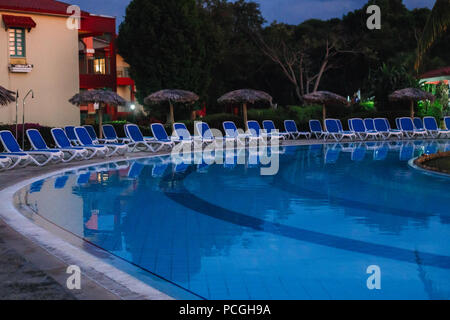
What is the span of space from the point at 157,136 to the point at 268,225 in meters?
12.2

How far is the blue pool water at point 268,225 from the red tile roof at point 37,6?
10943 millimetres

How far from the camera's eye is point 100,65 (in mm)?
33812

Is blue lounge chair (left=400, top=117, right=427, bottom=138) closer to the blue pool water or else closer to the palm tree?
the blue pool water

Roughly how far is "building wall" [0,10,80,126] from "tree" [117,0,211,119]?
572 cm

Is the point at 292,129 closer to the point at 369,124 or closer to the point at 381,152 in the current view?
the point at 369,124

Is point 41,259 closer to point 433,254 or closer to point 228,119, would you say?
point 433,254

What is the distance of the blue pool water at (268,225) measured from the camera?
5.23m

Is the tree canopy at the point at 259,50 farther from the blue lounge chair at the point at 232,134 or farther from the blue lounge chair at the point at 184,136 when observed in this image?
the blue lounge chair at the point at 184,136

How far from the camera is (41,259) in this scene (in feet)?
17.8

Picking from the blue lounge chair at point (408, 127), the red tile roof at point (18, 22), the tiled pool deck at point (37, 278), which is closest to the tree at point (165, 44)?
the red tile roof at point (18, 22)

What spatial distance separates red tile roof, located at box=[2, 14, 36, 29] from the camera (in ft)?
70.9

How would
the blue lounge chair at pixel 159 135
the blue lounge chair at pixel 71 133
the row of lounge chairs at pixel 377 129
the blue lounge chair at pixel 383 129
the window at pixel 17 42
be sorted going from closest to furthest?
the blue lounge chair at pixel 71 133
the blue lounge chair at pixel 159 135
the window at pixel 17 42
the row of lounge chairs at pixel 377 129
the blue lounge chair at pixel 383 129

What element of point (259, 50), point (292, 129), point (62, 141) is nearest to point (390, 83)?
point (292, 129)

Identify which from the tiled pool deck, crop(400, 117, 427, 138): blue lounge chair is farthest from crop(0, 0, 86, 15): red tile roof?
the tiled pool deck
